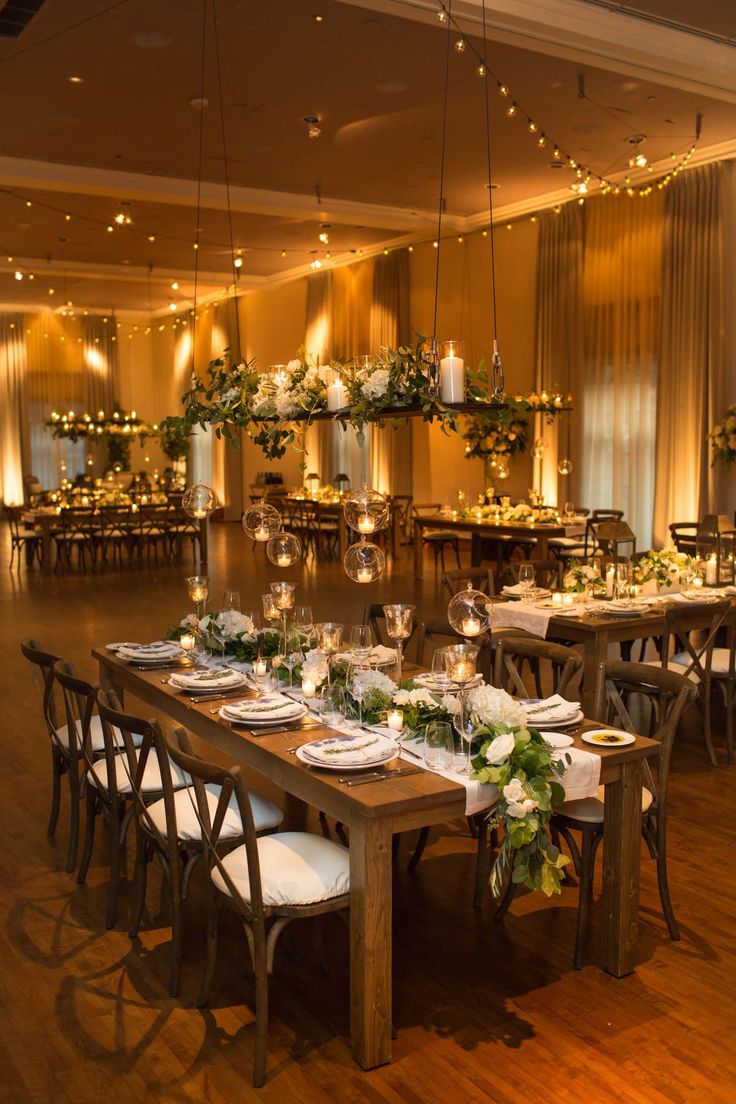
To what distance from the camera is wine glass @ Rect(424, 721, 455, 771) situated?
315cm

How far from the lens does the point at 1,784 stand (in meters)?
5.24

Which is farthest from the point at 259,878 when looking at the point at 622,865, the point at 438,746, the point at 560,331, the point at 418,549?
the point at 560,331

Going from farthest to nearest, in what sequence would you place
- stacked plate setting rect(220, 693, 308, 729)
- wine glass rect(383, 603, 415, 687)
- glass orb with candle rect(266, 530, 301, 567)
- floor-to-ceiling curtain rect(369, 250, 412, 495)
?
floor-to-ceiling curtain rect(369, 250, 412, 495)
glass orb with candle rect(266, 530, 301, 567)
wine glass rect(383, 603, 415, 687)
stacked plate setting rect(220, 693, 308, 729)

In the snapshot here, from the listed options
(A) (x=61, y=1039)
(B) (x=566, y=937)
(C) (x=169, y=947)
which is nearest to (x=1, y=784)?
(C) (x=169, y=947)

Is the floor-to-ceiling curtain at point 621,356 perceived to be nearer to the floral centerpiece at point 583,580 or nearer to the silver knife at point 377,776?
the floral centerpiece at point 583,580

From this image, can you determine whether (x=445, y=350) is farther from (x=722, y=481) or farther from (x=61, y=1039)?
(x=722, y=481)

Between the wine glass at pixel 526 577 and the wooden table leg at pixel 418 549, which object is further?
the wooden table leg at pixel 418 549

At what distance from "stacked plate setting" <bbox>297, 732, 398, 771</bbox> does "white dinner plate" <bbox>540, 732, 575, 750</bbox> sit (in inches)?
18.8

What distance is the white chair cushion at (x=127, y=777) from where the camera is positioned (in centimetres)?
379

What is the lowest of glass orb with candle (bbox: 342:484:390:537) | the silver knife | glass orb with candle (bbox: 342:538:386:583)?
the silver knife

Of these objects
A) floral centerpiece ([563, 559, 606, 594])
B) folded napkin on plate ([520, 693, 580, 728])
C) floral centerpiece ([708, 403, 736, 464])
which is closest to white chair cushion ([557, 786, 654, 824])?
folded napkin on plate ([520, 693, 580, 728])

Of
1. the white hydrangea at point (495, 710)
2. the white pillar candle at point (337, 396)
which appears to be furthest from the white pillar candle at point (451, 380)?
the white hydrangea at point (495, 710)

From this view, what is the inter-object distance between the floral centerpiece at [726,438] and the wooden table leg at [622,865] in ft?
25.1

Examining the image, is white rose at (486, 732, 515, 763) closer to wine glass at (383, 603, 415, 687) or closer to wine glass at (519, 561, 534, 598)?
wine glass at (383, 603, 415, 687)
